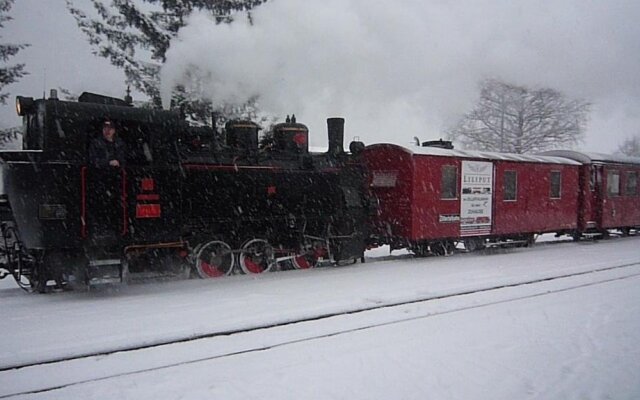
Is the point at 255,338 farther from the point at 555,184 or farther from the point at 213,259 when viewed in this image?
the point at 555,184

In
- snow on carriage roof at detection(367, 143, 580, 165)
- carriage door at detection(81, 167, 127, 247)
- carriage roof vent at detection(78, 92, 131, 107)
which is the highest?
carriage roof vent at detection(78, 92, 131, 107)

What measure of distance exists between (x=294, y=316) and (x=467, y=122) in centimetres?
2556

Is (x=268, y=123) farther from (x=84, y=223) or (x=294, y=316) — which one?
(x=294, y=316)

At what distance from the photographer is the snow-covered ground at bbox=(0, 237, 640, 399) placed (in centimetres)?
444

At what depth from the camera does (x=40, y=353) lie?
17.2 feet

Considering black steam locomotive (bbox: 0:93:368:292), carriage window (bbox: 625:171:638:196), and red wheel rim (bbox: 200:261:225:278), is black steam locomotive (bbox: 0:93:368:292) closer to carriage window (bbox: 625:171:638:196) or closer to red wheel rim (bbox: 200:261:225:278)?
red wheel rim (bbox: 200:261:225:278)

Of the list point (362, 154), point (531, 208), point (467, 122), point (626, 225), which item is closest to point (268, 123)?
point (362, 154)

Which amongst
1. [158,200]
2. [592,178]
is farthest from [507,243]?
[158,200]

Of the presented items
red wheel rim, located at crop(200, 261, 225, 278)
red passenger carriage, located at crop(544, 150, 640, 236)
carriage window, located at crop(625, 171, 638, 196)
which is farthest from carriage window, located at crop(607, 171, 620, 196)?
red wheel rim, located at crop(200, 261, 225, 278)

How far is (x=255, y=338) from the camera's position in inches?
228

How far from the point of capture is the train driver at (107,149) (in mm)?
7598

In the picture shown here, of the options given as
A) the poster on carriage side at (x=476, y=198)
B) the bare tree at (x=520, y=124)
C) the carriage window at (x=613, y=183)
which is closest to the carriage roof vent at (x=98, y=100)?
the poster on carriage side at (x=476, y=198)

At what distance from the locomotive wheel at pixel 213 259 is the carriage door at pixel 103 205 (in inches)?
68.2

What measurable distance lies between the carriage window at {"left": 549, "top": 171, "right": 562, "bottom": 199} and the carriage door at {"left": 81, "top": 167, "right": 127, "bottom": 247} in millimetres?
11546
